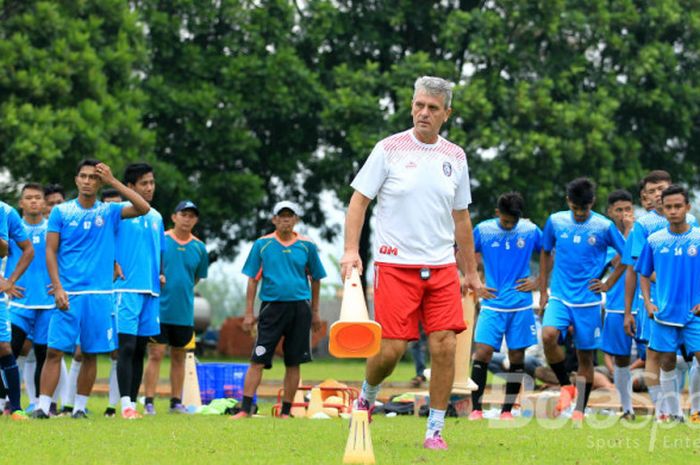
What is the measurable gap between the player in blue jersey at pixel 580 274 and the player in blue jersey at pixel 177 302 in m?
4.30

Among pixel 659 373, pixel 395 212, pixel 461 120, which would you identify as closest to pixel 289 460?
pixel 395 212

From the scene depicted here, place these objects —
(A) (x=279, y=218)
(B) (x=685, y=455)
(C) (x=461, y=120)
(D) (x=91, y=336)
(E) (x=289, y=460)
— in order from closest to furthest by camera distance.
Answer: (E) (x=289, y=460), (B) (x=685, y=455), (D) (x=91, y=336), (A) (x=279, y=218), (C) (x=461, y=120)

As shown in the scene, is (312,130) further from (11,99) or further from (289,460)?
(289,460)

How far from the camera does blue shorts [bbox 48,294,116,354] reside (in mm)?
13781

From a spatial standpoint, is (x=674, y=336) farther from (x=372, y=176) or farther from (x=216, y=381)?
(x=216, y=381)

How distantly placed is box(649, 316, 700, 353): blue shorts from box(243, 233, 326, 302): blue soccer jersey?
392 cm

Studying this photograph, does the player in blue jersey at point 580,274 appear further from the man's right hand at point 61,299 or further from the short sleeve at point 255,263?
the man's right hand at point 61,299

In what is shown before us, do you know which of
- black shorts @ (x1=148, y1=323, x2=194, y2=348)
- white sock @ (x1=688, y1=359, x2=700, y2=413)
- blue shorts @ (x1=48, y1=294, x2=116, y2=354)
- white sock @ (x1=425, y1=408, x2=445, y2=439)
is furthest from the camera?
black shorts @ (x1=148, y1=323, x2=194, y2=348)

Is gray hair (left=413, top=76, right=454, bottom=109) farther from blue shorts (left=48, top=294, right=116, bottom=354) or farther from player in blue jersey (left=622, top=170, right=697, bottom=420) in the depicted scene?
blue shorts (left=48, top=294, right=116, bottom=354)

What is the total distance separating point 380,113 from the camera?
36.8 meters

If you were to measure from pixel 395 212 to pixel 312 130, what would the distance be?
2950 cm

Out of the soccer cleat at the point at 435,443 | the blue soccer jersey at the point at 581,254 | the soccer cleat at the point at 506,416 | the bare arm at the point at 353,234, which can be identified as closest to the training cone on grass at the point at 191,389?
the soccer cleat at the point at 506,416

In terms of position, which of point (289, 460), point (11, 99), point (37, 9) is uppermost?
point (37, 9)

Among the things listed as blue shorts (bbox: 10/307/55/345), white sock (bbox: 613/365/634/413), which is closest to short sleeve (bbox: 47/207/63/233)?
blue shorts (bbox: 10/307/55/345)
